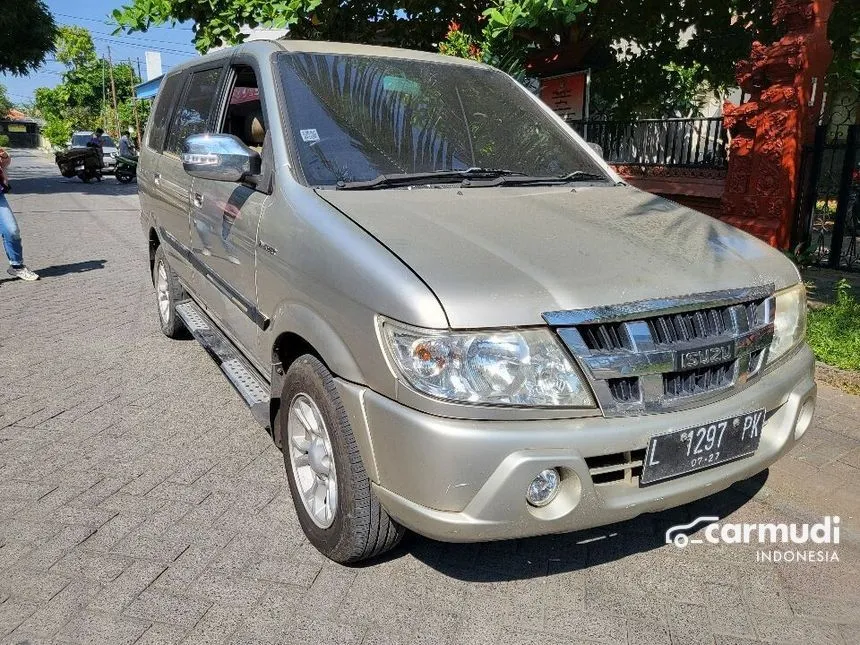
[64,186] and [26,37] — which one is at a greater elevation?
[26,37]

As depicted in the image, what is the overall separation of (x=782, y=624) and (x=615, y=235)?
1.48 m

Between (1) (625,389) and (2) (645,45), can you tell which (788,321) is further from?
(2) (645,45)

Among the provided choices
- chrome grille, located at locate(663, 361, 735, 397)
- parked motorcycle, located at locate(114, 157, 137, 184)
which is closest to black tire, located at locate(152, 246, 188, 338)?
chrome grille, located at locate(663, 361, 735, 397)

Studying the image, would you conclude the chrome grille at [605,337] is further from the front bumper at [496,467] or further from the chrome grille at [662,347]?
the front bumper at [496,467]

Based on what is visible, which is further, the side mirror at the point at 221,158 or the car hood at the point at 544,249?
the side mirror at the point at 221,158

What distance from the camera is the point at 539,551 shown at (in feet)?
9.29

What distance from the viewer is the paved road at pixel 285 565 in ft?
7.86

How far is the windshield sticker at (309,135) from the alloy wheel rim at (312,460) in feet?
3.62

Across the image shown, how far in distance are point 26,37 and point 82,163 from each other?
4.35 meters

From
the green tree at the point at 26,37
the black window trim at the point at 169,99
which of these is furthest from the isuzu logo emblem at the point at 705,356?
the green tree at the point at 26,37

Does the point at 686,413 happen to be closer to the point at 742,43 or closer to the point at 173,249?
the point at 173,249

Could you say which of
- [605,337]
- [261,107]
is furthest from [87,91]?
[605,337]

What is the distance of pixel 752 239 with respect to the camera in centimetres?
293

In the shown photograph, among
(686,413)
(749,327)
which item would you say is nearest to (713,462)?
(686,413)
